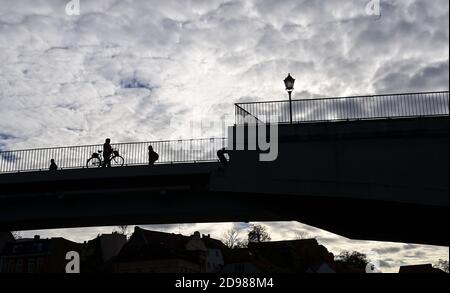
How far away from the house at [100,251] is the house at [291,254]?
24.8 metres

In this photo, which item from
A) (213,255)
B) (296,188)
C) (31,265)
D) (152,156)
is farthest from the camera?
(213,255)

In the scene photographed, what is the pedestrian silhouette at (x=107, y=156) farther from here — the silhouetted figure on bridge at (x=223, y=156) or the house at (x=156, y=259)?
the house at (x=156, y=259)

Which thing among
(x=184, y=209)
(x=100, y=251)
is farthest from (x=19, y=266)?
(x=184, y=209)

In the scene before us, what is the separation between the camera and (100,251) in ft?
287

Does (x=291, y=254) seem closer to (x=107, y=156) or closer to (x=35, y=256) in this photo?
(x=35, y=256)

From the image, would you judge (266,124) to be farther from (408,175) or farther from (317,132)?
(408,175)

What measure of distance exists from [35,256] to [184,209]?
144 feet

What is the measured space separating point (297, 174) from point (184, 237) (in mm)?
77136

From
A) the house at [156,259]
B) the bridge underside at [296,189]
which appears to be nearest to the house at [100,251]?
the house at [156,259]

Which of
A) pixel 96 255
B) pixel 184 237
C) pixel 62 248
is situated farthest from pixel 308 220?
pixel 184 237

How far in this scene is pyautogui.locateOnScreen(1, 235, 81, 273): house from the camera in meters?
63.4

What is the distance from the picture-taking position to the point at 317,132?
23125 millimetres

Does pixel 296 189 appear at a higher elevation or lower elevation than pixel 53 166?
lower

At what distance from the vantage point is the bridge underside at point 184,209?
83.3 ft
